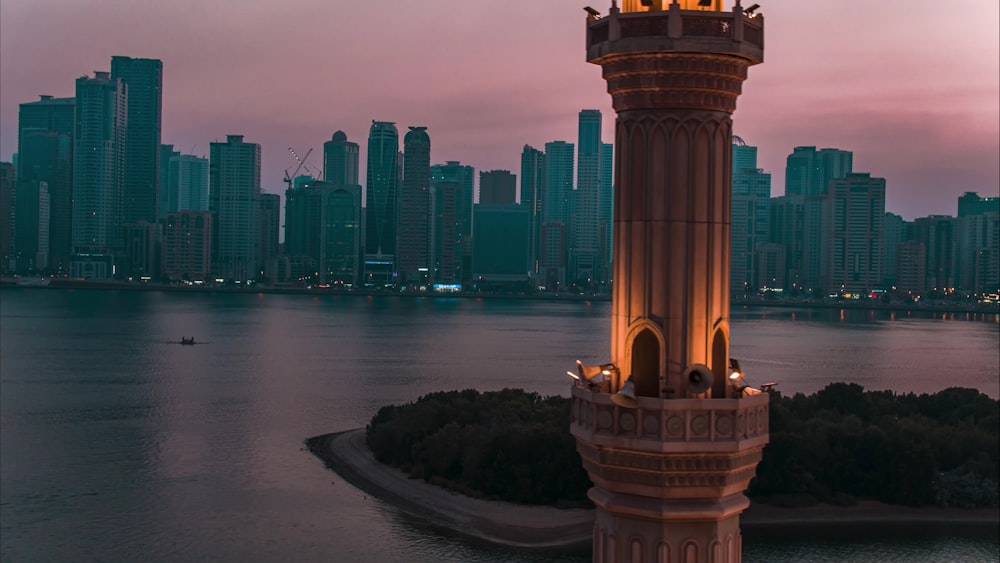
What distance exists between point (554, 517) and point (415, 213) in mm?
135196

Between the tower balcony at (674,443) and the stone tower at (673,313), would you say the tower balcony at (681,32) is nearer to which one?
the stone tower at (673,313)

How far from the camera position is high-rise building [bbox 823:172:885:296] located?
145 metres

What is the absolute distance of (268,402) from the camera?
40.6 meters

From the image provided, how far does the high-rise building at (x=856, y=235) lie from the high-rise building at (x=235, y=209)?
269 feet

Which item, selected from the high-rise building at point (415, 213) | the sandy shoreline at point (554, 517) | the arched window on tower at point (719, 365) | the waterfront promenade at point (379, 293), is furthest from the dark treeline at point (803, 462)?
the high-rise building at point (415, 213)

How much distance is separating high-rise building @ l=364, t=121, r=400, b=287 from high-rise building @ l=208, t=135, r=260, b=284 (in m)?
20.5

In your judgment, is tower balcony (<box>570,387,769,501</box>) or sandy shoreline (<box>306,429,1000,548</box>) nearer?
tower balcony (<box>570,387,769,501</box>)

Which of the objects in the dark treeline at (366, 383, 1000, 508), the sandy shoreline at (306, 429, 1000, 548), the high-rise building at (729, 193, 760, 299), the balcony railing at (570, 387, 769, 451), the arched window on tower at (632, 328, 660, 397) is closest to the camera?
the balcony railing at (570, 387, 769, 451)

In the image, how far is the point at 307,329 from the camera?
8019 centimetres

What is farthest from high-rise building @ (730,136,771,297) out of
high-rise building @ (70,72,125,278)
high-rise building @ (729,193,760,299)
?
high-rise building @ (70,72,125,278)

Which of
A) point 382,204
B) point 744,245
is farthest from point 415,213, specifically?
point 744,245

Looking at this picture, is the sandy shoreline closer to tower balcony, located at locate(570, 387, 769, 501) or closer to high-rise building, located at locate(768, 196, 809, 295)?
tower balcony, located at locate(570, 387, 769, 501)

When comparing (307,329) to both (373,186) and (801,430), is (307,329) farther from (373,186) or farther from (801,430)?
(373,186)

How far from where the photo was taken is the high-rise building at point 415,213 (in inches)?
6093
